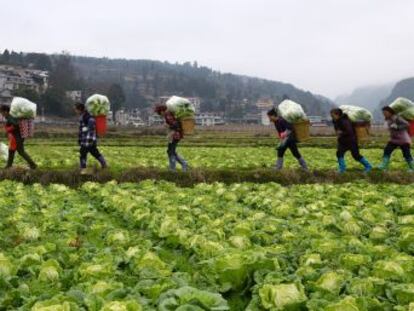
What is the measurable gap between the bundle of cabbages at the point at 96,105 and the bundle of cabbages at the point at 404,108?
26.5 ft

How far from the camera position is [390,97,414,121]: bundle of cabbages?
48.8ft

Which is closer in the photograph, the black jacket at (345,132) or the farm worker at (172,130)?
the black jacket at (345,132)

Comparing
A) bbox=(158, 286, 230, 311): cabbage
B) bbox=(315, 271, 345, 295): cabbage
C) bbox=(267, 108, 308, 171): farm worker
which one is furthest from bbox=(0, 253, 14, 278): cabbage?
bbox=(267, 108, 308, 171): farm worker

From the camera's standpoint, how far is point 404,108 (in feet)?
49.0

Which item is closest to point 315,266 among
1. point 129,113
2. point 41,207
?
point 41,207

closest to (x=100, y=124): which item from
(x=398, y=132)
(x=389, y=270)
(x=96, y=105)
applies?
(x=96, y=105)

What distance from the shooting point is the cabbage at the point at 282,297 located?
156 inches

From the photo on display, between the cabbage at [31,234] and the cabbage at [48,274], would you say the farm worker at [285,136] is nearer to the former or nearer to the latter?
the cabbage at [31,234]

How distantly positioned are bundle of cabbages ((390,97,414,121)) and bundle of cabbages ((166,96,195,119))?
18.4 ft

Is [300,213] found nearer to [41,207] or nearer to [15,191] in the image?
[41,207]

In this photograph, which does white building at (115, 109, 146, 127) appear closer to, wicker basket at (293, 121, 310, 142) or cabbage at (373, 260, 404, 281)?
wicker basket at (293, 121, 310, 142)

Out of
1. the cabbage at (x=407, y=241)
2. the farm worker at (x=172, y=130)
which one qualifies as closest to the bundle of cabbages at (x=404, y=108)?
the farm worker at (x=172, y=130)

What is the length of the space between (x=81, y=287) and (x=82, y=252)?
48.0 inches

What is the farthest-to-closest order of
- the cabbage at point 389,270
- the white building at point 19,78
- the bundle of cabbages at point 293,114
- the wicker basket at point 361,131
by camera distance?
the white building at point 19,78, the wicker basket at point 361,131, the bundle of cabbages at point 293,114, the cabbage at point 389,270
